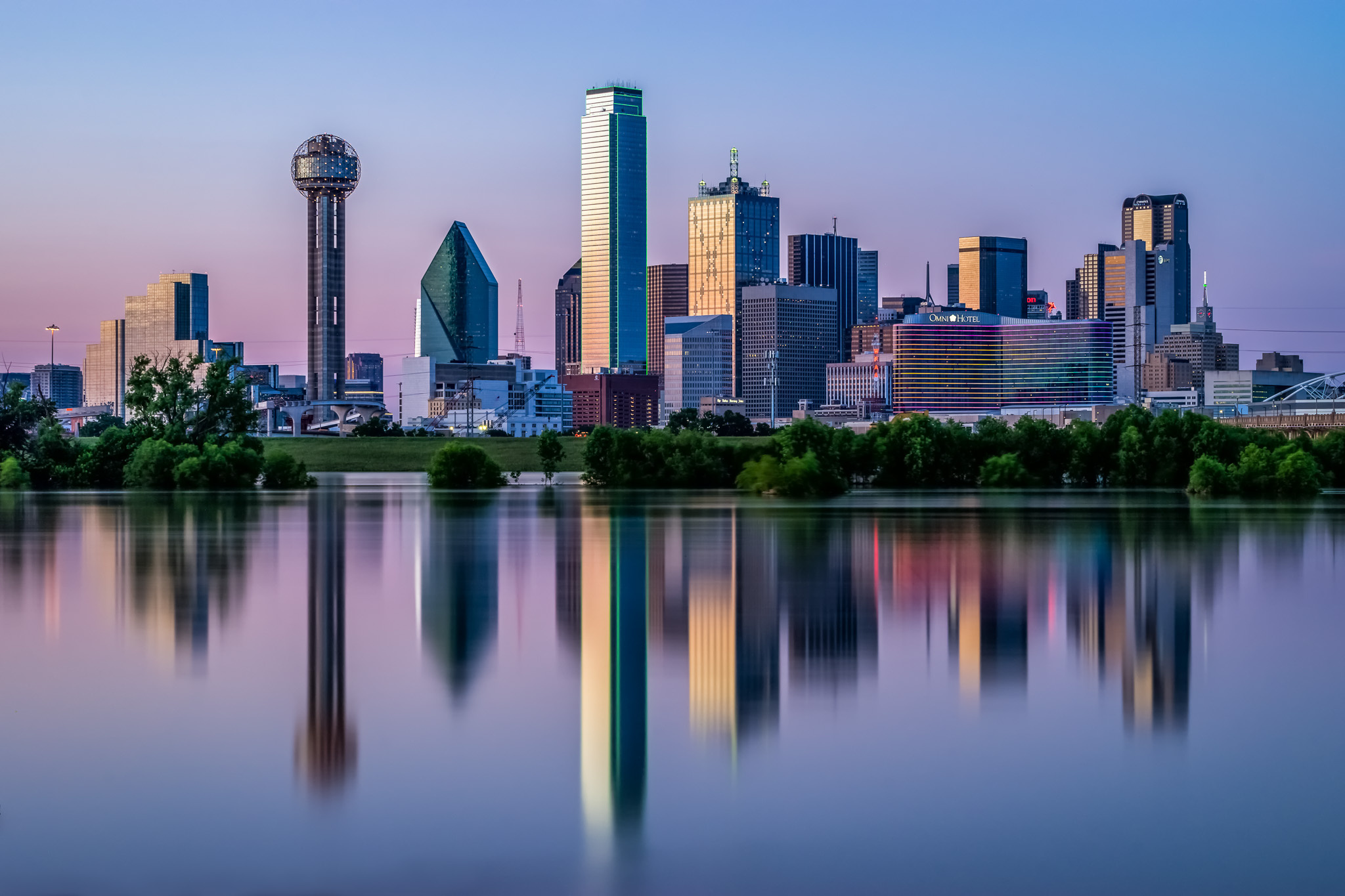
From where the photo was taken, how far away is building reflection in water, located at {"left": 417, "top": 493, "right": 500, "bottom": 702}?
94.2ft

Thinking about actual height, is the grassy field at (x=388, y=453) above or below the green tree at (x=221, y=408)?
below

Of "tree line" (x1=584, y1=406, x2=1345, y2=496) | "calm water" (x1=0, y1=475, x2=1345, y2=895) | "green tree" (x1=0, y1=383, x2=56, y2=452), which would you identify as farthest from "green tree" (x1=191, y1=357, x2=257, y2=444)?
"calm water" (x1=0, y1=475, x2=1345, y2=895)

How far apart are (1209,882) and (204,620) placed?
25.4 metres

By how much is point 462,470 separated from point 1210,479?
5579 centimetres

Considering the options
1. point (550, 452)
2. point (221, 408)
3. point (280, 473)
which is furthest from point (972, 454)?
point (221, 408)

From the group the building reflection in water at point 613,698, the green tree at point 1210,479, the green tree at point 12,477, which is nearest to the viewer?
the building reflection in water at point 613,698

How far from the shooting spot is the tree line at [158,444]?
10431 centimetres

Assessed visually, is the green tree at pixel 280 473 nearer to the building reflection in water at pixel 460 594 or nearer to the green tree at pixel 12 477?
the green tree at pixel 12 477

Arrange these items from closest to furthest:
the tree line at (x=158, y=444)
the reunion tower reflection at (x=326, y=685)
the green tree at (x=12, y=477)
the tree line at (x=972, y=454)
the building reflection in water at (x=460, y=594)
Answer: the reunion tower reflection at (x=326, y=685) < the building reflection in water at (x=460, y=594) < the tree line at (x=158, y=444) < the green tree at (x=12, y=477) < the tree line at (x=972, y=454)

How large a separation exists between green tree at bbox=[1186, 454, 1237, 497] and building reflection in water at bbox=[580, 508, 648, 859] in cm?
5986

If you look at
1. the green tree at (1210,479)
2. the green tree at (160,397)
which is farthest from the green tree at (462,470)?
the green tree at (1210,479)

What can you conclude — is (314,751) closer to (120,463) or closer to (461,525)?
(461,525)

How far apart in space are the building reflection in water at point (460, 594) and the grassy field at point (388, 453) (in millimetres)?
88768

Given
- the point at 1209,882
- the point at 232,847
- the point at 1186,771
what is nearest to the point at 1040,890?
the point at 1209,882
